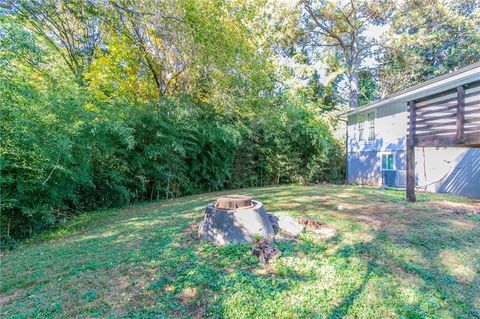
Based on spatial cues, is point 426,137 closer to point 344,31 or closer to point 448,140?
point 448,140

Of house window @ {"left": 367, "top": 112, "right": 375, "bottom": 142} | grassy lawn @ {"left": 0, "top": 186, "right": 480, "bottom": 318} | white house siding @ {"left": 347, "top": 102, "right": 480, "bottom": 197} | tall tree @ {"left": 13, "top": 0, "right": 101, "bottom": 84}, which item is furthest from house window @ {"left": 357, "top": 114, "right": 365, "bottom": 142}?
tall tree @ {"left": 13, "top": 0, "right": 101, "bottom": 84}

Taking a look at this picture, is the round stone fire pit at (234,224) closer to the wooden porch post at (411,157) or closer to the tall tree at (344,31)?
the wooden porch post at (411,157)

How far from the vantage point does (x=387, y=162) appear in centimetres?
983

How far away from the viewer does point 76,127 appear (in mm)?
4266

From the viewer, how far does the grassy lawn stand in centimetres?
198

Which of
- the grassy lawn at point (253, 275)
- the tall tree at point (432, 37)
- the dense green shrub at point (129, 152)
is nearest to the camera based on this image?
the grassy lawn at point (253, 275)

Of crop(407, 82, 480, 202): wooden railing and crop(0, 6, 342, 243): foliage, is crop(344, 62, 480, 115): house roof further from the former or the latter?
crop(0, 6, 342, 243): foliage

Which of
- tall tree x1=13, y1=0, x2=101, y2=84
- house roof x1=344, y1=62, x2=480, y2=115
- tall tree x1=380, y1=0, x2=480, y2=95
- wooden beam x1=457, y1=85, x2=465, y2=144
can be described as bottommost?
wooden beam x1=457, y1=85, x2=465, y2=144

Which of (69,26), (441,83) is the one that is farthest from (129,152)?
(441,83)

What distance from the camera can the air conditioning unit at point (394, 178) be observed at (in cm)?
910

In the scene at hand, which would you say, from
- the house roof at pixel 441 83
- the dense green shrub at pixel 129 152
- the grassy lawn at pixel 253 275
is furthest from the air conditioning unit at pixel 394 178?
the grassy lawn at pixel 253 275

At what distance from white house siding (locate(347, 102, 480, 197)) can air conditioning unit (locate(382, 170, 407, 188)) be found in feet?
0.62

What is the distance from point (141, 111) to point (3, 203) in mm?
3422

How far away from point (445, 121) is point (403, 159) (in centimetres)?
453
